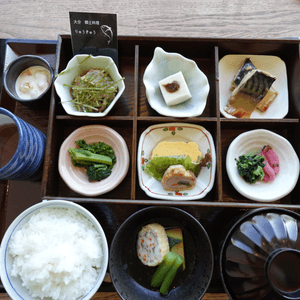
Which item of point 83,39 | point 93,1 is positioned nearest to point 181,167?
point 83,39

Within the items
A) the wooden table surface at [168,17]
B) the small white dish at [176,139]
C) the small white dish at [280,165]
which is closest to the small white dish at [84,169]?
the small white dish at [176,139]

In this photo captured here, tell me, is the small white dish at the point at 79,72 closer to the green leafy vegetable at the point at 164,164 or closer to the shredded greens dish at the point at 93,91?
the shredded greens dish at the point at 93,91

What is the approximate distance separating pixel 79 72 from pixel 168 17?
1002mm

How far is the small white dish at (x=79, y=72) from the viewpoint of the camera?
1.73 meters

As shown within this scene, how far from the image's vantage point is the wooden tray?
66.6 inches

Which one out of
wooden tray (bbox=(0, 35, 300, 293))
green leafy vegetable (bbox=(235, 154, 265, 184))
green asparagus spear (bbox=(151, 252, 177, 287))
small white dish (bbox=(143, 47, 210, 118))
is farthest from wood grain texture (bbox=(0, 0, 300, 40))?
green asparagus spear (bbox=(151, 252, 177, 287))

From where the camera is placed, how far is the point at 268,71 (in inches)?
77.1

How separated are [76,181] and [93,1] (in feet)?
5.53

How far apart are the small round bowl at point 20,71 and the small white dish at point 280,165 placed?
146cm

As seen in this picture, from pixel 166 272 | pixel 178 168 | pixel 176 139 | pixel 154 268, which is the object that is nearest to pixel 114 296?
pixel 154 268

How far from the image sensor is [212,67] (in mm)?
1912

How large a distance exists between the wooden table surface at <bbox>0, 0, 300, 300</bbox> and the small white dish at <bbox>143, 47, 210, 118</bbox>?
480 mm

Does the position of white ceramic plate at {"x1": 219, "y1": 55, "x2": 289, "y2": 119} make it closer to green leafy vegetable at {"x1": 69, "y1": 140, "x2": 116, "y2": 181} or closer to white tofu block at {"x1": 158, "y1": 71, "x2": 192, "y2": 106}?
white tofu block at {"x1": 158, "y1": 71, "x2": 192, "y2": 106}

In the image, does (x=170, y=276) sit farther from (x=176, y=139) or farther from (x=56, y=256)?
(x=176, y=139)
